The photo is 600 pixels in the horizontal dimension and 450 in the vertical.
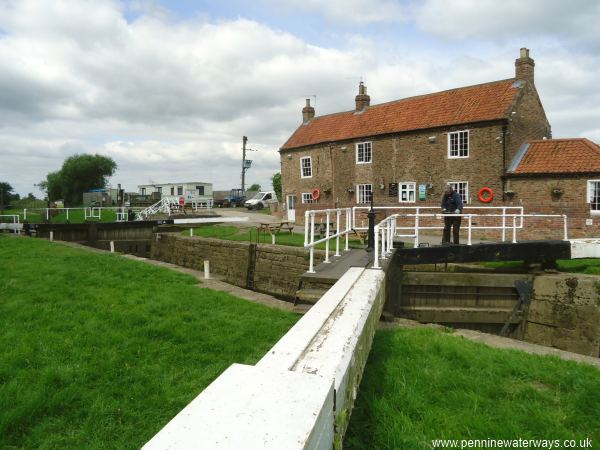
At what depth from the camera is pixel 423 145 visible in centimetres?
2386

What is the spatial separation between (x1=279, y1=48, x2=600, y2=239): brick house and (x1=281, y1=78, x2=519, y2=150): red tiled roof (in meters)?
0.06

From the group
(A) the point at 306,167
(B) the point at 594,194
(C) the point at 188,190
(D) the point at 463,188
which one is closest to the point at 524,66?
(D) the point at 463,188

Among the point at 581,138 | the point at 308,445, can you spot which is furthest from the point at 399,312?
the point at 581,138

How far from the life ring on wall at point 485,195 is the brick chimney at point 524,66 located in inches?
266

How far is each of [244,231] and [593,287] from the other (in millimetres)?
15801

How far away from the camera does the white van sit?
47688mm

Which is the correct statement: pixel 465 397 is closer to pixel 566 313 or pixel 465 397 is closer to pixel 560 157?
pixel 566 313

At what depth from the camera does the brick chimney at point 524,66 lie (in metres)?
22.5

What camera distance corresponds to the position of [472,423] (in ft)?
11.1

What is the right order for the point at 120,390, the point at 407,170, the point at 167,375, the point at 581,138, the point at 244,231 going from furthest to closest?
the point at 407,170 < the point at 244,231 < the point at 581,138 < the point at 167,375 < the point at 120,390

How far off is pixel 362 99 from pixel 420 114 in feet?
19.7

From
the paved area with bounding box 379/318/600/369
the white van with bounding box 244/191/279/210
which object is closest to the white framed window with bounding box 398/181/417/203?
the paved area with bounding box 379/318/600/369

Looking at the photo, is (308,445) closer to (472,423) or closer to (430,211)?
(472,423)

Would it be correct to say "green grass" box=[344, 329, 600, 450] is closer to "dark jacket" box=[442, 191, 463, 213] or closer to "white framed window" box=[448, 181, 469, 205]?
"dark jacket" box=[442, 191, 463, 213]
